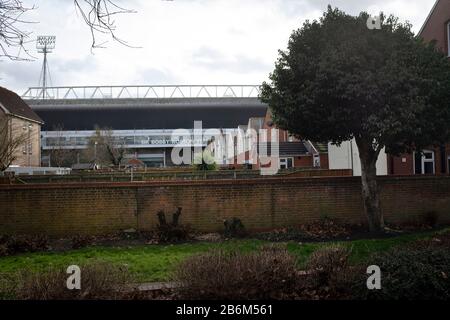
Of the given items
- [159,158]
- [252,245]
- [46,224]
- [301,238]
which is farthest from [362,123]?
[159,158]

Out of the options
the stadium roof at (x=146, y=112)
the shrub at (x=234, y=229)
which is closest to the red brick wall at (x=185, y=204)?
the shrub at (x=234, y=229)

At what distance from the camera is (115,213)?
12023 mm

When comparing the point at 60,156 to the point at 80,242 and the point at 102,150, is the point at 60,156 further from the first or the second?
the point at 80,242

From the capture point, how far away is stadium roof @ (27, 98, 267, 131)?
82500 millimetres

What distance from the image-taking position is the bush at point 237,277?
4.66 metres

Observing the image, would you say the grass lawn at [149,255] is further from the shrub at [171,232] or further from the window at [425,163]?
A: the window at [425,163]

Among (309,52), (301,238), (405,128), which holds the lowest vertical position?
(301,238)

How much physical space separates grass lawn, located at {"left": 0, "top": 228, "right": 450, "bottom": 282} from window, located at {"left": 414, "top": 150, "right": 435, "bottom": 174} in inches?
377

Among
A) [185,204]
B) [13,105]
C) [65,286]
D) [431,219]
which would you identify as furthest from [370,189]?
[13,105]

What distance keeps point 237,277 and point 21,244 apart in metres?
7.47

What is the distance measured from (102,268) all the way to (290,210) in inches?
321

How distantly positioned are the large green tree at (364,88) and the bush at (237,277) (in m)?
5.91
